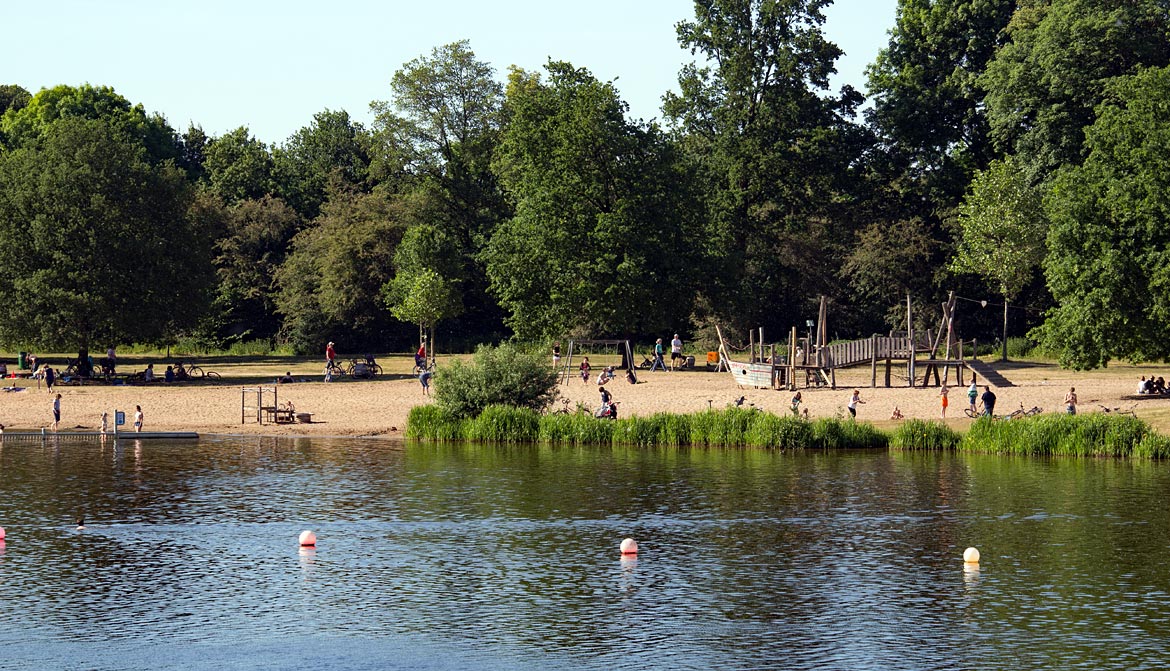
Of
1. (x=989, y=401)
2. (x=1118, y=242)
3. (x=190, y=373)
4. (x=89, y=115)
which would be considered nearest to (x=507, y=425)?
(x=989, y=401)

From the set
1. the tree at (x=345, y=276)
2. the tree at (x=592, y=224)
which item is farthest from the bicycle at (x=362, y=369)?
the tree at (x=345, y=276)

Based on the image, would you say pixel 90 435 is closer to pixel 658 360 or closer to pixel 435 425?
pixel 435 425

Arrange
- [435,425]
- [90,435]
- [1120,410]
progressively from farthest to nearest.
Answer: [90,435], [435,425], [1120,410]

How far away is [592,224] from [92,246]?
30613 millimetres

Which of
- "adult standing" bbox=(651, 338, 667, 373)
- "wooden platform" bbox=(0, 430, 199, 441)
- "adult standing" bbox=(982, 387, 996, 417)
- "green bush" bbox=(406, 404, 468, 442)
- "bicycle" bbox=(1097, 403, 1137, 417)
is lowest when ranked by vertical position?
"wooden platform" bbox=(0, 430, 199, 441)

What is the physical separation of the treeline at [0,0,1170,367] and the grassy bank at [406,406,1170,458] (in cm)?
1091

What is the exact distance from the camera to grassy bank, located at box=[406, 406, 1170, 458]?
53344 millimetres

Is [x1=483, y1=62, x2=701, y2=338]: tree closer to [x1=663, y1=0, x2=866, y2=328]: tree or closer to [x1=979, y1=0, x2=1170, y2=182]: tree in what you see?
[x1=663, y1=0, x2=866, y2=328]: tree

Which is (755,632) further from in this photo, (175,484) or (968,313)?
(968,313)

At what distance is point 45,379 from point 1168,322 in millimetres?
59333

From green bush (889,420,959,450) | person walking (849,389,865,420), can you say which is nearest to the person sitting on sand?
person walking (849,389,865,420)

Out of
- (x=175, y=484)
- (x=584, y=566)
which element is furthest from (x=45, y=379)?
(x=584, y=566)

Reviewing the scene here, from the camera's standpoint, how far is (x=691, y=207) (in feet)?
294

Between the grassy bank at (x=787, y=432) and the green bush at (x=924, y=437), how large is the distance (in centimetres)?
4
